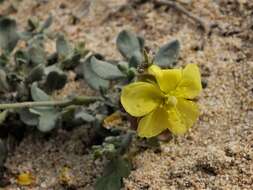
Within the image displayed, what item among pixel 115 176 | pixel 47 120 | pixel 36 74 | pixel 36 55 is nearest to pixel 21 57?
pixel 36 55

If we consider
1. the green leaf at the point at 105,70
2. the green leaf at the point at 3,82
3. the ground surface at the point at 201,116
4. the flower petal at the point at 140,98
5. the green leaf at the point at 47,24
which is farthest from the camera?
the green leaf at the point at 47,24

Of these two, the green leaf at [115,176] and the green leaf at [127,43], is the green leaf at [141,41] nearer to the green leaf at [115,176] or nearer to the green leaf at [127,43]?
the green leaf at [127,43]

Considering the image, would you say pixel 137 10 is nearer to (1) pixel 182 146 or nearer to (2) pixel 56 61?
(2) pixel 56 61

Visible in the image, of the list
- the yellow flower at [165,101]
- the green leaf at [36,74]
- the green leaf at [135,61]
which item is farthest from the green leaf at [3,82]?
the yellow flower at [165,101]

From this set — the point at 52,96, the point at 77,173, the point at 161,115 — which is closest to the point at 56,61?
the point at 52,96

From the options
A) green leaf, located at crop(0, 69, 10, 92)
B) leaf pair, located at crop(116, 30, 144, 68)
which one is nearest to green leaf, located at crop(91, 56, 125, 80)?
leaf pair, located at crop(116, 30, 144, 68)

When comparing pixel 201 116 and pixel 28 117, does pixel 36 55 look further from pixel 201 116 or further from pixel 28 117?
pixel 201 116

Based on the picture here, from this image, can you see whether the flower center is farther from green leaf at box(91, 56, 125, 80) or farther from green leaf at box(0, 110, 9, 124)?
green leaf at box(0, 110, 9, 124)
